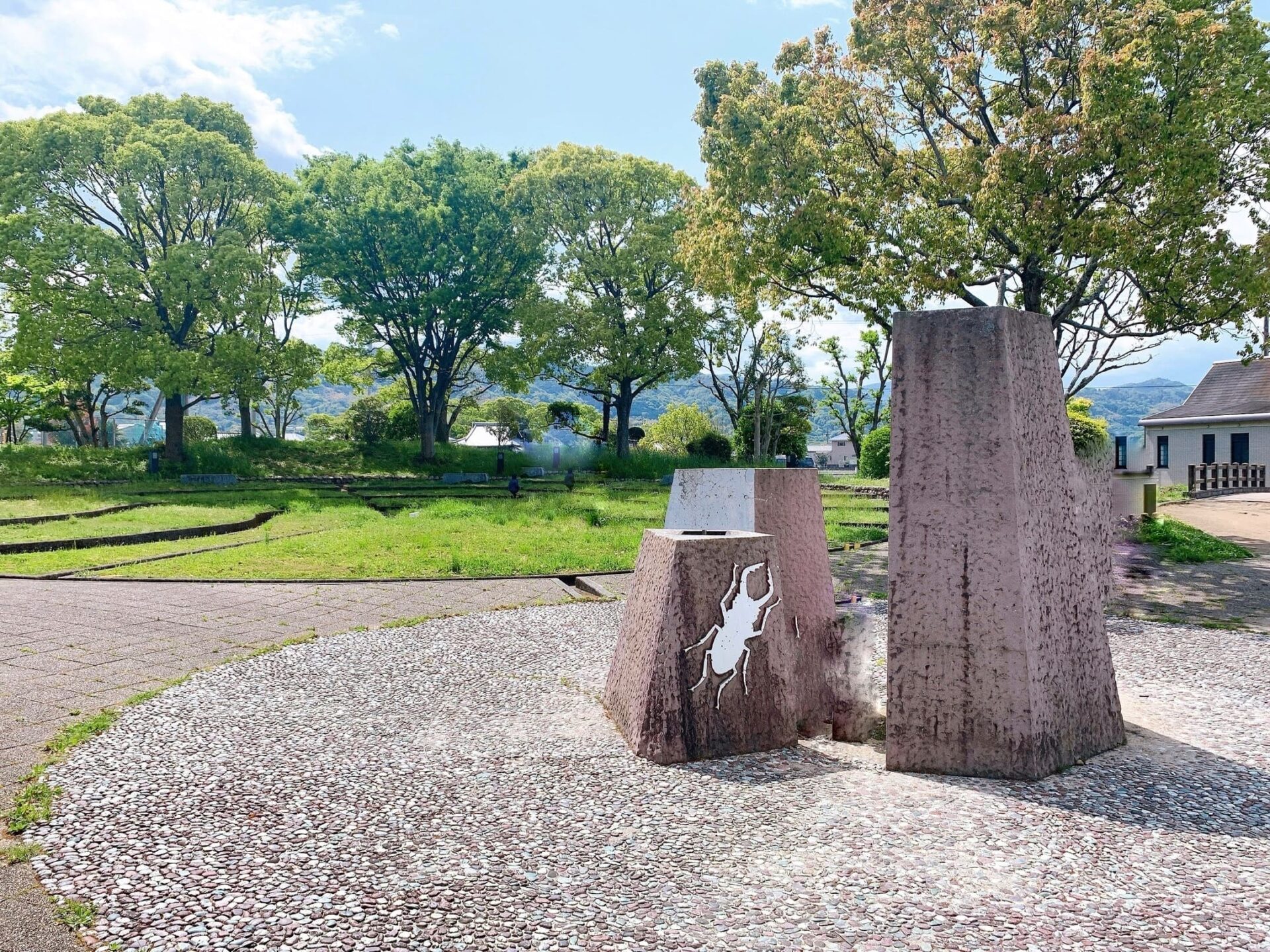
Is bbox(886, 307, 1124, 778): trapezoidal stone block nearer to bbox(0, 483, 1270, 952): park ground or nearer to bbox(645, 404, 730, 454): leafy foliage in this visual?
bbox(0, 483, 1270, 952): park ground

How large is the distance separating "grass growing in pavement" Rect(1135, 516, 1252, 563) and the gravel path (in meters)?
8.27

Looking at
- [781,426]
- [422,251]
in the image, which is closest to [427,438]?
[422,251]

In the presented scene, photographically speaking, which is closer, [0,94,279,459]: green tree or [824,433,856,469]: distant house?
[0,94,279,459]: green tree

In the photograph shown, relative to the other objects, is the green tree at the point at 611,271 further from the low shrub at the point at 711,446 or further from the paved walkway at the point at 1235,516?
the paved walkway at the point at 1235,516

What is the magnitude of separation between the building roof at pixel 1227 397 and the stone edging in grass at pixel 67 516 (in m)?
33.7

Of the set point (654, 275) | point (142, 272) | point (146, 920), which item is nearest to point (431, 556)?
point (146, 920)

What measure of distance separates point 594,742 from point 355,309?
29.9 m

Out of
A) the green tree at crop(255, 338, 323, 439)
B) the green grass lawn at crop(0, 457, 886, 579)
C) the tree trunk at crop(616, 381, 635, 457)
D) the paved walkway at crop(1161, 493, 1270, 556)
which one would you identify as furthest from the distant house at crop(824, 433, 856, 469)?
the green grass lawn at crop(0, 457, 886, 579)

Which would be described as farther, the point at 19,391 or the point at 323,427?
the point at 323,427

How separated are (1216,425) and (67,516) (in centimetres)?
3488

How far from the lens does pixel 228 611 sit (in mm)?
7836

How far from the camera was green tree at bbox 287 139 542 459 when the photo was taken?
99.0 feet

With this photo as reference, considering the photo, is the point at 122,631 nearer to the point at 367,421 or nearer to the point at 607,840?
the point at 607,840

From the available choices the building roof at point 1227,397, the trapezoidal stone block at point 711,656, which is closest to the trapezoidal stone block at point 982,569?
the trapezoidal stone block at point 711,656
